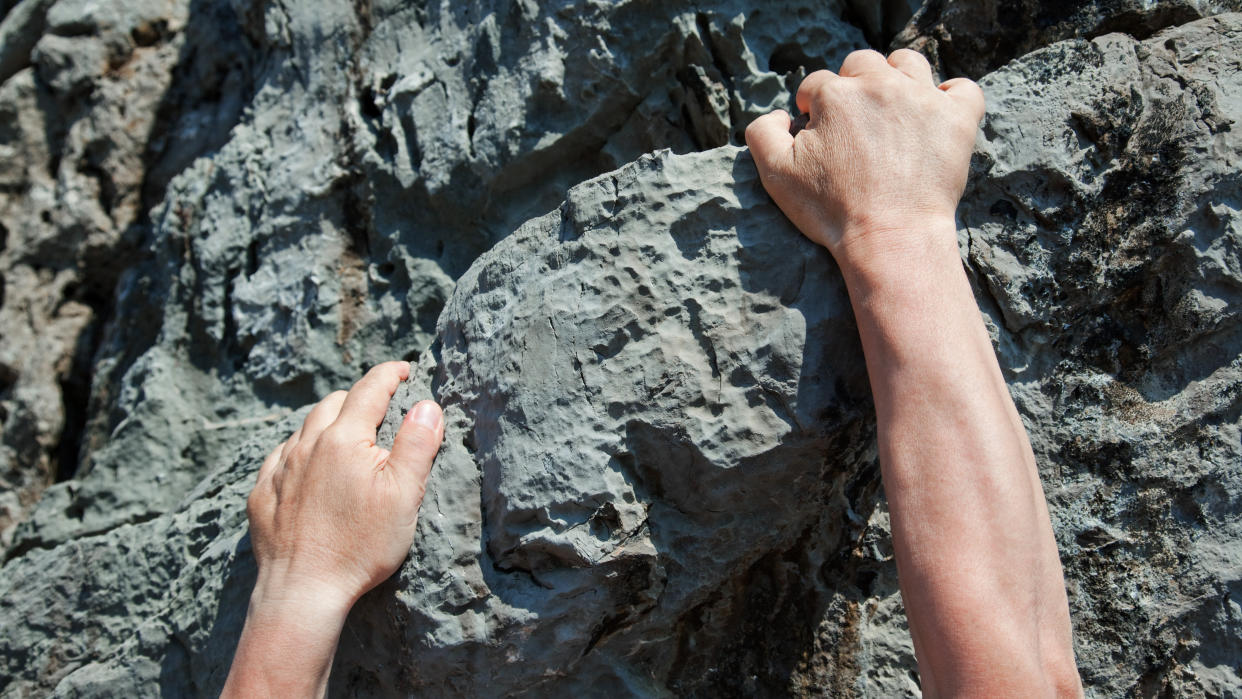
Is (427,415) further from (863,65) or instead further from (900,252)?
(863,65)

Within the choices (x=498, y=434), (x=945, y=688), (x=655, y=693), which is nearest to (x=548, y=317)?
(x=498, y=434)

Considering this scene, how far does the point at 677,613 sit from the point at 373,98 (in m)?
1.58

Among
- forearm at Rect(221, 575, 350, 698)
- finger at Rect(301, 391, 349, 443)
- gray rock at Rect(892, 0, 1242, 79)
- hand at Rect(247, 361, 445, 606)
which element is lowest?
forearm at Rect(221, 575, 350, 698)

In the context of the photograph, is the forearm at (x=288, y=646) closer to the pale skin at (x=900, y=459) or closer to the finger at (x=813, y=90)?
the pale skin at (x=900, y=459)

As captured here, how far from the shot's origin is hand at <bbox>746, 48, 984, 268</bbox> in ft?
4.42

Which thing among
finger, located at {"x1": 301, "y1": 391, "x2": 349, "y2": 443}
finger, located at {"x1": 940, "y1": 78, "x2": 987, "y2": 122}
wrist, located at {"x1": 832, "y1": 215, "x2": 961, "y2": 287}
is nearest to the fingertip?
finger, located at {"x1": 301, "y1": 391, "x2": 349, "y2": 443}

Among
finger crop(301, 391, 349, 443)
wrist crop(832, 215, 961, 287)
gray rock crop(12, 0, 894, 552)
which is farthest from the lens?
gray rock crop(12, 0, 894, 552)

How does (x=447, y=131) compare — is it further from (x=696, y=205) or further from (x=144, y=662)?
(x=144, y=662)

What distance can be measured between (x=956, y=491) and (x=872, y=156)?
1.74 ft

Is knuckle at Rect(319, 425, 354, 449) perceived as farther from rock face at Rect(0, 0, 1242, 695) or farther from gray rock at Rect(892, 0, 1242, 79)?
gray rock at Rect(892, 0, 1242, 79)

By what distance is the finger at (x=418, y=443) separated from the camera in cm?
152

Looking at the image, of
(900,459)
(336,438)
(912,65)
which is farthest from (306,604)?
(912,65)

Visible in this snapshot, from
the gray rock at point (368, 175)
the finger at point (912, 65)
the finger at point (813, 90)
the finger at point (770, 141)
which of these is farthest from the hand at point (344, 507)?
the finger at point (912, 65)

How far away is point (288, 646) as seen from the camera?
4.80 feet
